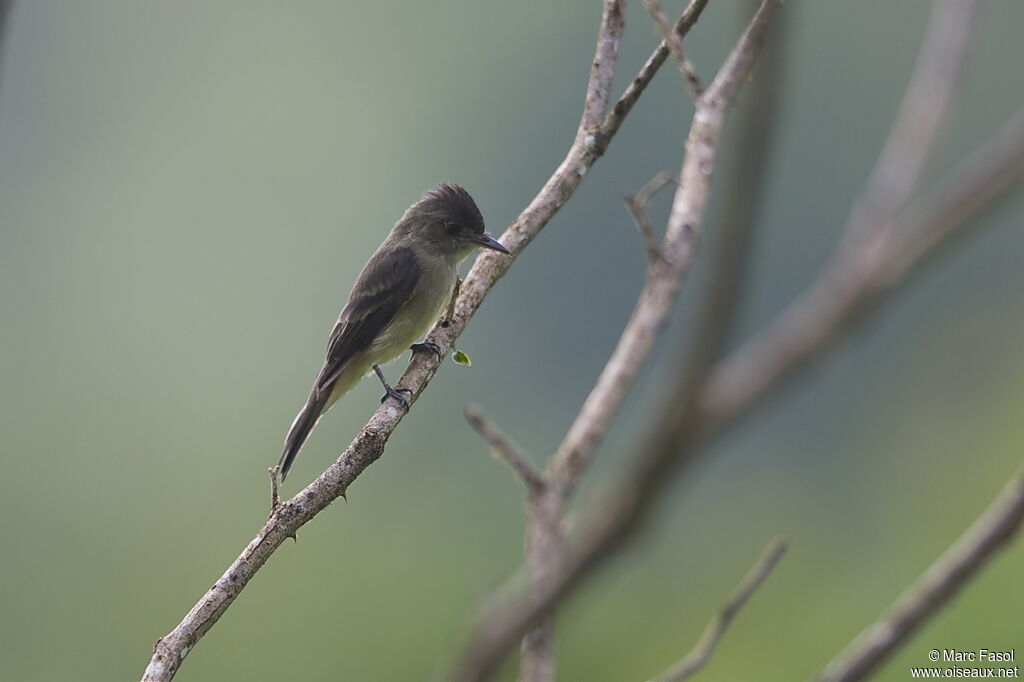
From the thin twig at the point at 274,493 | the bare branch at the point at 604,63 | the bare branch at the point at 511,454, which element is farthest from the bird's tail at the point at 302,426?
the bare branch at the point at 511,454

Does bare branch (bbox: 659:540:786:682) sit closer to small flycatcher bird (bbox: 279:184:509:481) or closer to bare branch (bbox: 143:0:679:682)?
bare branch (bbox: 143:0:679:682)

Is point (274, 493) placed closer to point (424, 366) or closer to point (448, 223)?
point (424, 366)

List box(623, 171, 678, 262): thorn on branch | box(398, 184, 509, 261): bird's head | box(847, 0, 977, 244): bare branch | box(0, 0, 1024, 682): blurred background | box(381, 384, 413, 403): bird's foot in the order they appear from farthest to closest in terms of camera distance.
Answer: box(0, 0, 1024, 682): blurred background
box(398, 184, 509, 261): bird's head
box(381, 384, 413, 403): bird's foot
box(623, 171, 678, 262): thorn on branch
box(847, 0, 977, 244): bare branch

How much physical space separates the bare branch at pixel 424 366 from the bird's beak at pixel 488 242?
0.04 meters

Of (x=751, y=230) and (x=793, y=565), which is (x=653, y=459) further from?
(x=793, y=565)

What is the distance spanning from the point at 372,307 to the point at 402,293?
198mm

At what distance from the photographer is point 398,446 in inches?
1966

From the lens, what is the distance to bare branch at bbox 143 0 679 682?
3.86 metres

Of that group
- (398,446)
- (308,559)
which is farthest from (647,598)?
(398,446)

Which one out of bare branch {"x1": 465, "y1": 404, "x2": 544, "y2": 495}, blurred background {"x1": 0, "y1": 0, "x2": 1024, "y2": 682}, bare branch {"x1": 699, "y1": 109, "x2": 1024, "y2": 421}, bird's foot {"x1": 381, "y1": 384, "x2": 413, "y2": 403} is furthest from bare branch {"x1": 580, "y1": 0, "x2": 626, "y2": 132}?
bare branch {"x1": 699, "y1": 109, "x2": 1024, "y2": 421}

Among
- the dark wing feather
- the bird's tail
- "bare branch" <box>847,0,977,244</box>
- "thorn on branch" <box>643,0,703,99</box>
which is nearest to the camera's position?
"bare branch" <box>847,0,977,244</box>

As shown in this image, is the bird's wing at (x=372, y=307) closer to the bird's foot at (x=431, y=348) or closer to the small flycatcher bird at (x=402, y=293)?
the small flycatcher bird at (x=402, y=293)

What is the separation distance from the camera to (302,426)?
6.59 metres

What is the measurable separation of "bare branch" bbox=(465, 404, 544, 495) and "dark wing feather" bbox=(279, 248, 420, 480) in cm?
488
